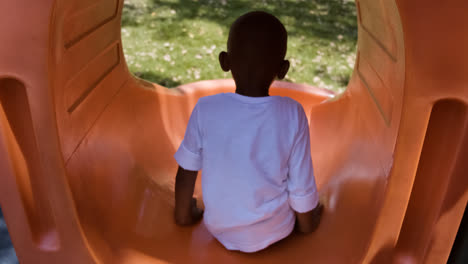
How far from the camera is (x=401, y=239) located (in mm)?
1417

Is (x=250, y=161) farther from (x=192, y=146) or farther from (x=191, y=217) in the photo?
(x=191, y=217)

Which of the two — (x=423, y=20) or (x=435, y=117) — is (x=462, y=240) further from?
(x=423, y=20)

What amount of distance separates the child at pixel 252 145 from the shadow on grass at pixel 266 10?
3262 millimetres

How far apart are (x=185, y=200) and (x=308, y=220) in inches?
20.5

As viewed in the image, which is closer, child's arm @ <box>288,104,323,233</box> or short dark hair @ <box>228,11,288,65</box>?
short dark hair @ <box>228,11,288,65</box>

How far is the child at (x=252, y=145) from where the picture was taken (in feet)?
4.56

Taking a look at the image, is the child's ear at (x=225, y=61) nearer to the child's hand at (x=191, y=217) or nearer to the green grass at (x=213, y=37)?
the child's hand at (x=191, y=217)

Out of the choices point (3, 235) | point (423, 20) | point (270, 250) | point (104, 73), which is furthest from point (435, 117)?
point (3, 235)

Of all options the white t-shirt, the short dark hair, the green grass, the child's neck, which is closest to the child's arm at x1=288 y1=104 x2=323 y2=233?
the white t-shirt

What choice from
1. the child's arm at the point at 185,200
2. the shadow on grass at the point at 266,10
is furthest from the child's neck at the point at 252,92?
the shadow on grass at the point at 266,10

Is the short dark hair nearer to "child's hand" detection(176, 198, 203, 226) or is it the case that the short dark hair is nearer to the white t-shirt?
the white t-shirt

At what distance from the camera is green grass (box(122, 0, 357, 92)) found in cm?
399

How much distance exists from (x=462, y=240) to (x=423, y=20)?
0.92 meters

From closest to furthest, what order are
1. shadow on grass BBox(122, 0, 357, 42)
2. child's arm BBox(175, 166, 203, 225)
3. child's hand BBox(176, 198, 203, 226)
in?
1. child's arm BBox(175, 166, 203, 225)
2. child's hand BBox(176, 198, 203, 226)
3. shadow on grass BBox(122, 0, 357, 42)
